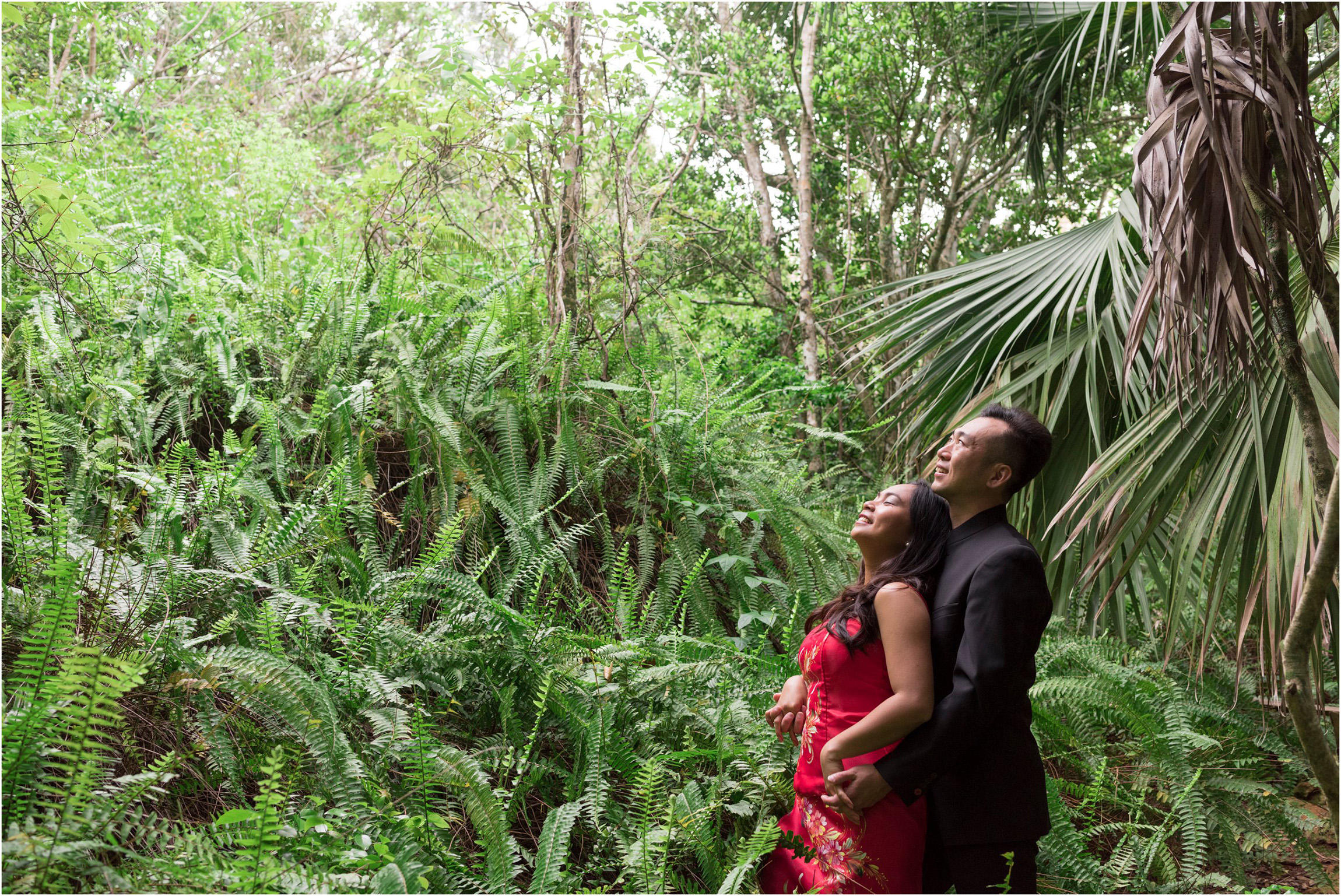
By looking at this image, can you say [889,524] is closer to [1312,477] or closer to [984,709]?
[984,709]

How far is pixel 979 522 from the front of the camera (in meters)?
1.90

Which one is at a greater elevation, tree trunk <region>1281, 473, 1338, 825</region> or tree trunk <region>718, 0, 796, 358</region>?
tree trunk <region>718, 0, 796, 358</region>

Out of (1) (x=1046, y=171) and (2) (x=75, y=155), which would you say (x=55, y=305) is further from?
(1) (x=1046, y=171)

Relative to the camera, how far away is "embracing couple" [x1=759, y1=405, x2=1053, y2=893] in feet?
5.56

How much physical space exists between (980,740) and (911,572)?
14.0 inches

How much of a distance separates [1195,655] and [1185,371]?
101 inches

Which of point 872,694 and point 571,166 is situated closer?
point 872,694

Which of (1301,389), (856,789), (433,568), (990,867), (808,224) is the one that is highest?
(808,224)

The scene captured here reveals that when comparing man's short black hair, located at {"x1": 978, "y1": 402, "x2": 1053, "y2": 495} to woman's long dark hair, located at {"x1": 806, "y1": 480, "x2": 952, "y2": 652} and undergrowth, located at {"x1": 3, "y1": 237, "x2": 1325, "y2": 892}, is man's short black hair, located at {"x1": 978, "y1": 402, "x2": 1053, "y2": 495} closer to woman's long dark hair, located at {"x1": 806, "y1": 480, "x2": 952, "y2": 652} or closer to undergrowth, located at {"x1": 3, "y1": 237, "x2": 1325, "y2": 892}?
woman's long dark hair, located at {"x1": 806, "y1": 480, "x2": 952, "y2": 652}

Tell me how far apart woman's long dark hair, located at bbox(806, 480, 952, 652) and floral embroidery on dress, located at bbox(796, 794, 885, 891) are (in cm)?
37

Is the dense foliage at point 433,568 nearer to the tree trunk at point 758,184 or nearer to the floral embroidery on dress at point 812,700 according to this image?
the floral embroidery on dress at point 812,700

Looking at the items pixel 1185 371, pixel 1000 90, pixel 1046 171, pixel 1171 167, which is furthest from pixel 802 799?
pixel 1046 171

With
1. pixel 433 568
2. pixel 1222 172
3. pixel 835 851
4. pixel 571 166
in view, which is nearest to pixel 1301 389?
pixel 1222 172

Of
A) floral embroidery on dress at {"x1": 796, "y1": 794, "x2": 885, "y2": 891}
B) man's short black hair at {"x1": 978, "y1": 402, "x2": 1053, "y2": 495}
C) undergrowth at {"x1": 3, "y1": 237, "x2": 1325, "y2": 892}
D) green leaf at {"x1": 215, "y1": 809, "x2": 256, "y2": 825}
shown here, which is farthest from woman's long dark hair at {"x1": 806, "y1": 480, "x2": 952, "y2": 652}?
green leaf at {"x1": 215, "y1": 809, "x2": 256, "y2": 825}
